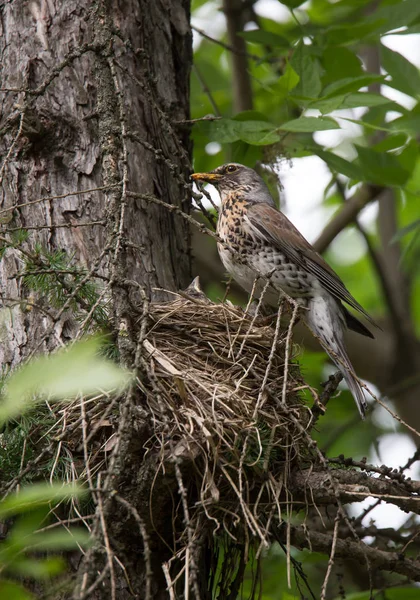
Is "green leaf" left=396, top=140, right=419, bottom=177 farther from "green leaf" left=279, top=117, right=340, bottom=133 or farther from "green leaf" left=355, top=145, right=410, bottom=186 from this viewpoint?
"green leaf" left=279, top=117, right=340, bottom=133

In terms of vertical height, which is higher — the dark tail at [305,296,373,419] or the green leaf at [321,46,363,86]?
the green leaf at [321,46,363,86]

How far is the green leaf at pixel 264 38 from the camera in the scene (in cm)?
473

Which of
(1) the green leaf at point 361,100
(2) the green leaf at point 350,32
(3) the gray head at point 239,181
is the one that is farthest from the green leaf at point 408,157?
(1) the green leaf at point 361,100

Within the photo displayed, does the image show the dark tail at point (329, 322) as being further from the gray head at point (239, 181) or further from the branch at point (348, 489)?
the branch at point (348, 489)

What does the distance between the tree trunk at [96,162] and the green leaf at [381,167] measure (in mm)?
1061

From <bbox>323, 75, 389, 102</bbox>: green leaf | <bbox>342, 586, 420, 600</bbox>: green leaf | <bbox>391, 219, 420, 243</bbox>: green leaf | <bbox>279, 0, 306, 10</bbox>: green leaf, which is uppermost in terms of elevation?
<bbox>279, 0, 306, 10</bbox>: green leaf

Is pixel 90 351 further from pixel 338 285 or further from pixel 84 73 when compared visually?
pixel 338 285

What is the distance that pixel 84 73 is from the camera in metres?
3.86

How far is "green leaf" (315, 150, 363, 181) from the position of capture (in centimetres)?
443

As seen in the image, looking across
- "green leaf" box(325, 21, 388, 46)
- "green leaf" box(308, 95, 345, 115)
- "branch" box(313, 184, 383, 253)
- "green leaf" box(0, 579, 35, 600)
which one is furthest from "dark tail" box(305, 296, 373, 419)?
"green leaf" box(0, 579, 35, 600)

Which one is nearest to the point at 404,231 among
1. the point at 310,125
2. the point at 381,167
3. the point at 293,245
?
the point at 381,167

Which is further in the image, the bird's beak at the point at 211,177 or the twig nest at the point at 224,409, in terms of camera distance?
the bird's beak at the point at 211,177

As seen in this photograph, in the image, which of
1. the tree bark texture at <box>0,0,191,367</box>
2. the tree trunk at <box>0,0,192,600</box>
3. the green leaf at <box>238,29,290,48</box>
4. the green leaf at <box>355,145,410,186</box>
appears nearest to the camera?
the tree trunk at <box>0,0,192,600</box>

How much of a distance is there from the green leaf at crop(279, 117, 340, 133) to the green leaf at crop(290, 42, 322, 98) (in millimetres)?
321
